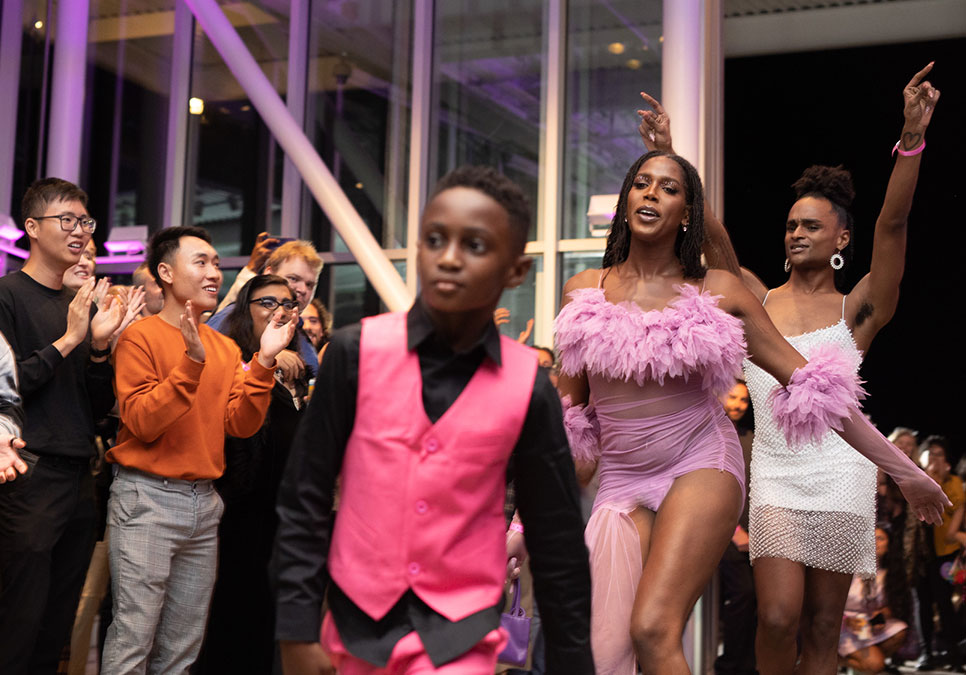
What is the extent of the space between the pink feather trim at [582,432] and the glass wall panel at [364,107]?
21.3 feet

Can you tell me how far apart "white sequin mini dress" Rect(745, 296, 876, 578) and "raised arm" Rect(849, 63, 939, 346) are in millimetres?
135

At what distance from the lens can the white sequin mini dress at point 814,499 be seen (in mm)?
4289

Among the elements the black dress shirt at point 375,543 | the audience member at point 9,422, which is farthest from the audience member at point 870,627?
the audience member at point 9,422

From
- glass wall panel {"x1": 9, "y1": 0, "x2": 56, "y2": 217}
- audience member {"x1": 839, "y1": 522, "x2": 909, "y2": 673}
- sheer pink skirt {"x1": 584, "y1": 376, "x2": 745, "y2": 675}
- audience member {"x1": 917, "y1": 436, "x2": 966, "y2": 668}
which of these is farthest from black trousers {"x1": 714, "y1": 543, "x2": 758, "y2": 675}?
glass wall panel {"x1": 9, "y1": 0, "x2": 56, "y2": 217}

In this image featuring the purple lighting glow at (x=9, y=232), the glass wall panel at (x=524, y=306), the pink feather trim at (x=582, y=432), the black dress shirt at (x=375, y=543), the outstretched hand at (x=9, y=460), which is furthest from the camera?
the glass wall panel at (x=524, y=306)

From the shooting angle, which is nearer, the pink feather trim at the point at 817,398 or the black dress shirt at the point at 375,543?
the black dress shirt at the point at 375,543

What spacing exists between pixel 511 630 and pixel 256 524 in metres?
1.56

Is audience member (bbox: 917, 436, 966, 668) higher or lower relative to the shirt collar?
lower

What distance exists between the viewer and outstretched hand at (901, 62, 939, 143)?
412 centimetres

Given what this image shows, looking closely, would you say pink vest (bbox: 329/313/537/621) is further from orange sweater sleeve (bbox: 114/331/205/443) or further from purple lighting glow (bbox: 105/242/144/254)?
purple lighting glow (bbox: 105/242/144/254)

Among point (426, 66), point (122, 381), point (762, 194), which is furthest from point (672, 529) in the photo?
point (762, 194)

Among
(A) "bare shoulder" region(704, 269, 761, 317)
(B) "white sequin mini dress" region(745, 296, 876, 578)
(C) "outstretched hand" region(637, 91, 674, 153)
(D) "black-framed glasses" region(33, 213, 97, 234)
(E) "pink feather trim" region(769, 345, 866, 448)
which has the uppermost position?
(C) "outstretched hand" region(637, 91, 674, 153)

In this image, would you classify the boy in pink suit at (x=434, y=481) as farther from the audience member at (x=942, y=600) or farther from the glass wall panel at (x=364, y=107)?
the glass wall panel at (x=364, y=107)

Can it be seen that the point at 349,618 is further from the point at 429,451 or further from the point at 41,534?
the point at 41,534
